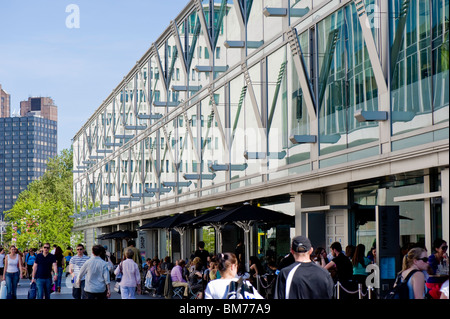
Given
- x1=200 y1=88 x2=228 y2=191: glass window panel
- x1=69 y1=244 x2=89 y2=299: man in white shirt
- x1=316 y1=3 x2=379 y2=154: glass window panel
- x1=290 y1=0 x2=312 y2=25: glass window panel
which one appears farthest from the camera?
x1=200 y1=88 x2=228 y2=191: glass window panel

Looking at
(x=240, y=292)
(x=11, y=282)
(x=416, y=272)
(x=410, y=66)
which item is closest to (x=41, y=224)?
(x=11, y=282)

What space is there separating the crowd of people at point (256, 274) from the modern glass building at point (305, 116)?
1.54m

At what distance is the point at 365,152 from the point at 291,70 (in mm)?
5097

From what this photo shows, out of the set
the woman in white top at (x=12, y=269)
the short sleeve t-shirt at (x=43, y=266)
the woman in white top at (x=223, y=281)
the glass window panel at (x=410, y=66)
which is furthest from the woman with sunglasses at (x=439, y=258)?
the woman in white top at (x=12, y=269)

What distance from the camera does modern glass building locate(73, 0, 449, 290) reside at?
1536 cm

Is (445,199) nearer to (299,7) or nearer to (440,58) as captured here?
(440,58)

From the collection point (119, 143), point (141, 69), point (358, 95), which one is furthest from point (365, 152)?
point (119, 143)

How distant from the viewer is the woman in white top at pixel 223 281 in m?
8.16

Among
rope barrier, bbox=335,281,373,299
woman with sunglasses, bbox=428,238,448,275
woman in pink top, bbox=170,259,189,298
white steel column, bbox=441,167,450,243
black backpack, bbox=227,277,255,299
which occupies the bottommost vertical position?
woman in pink top, bbox=170,259,189,298

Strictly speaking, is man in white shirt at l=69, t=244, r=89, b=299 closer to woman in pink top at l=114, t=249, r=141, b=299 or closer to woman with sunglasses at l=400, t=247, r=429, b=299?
woman in pink top at l=114, t=249, r=141, b=299

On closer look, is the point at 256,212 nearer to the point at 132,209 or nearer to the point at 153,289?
the point at 153,289

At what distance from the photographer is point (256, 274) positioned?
19.4 meters

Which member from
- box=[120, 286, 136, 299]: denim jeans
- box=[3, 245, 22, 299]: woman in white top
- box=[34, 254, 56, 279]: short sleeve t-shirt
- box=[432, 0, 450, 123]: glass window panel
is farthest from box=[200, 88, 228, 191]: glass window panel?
box=[432, 0, 450, 123]: glass window panel

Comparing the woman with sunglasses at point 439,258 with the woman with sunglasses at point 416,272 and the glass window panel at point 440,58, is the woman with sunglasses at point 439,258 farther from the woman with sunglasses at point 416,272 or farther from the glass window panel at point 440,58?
the glass window panel at point 440,58
